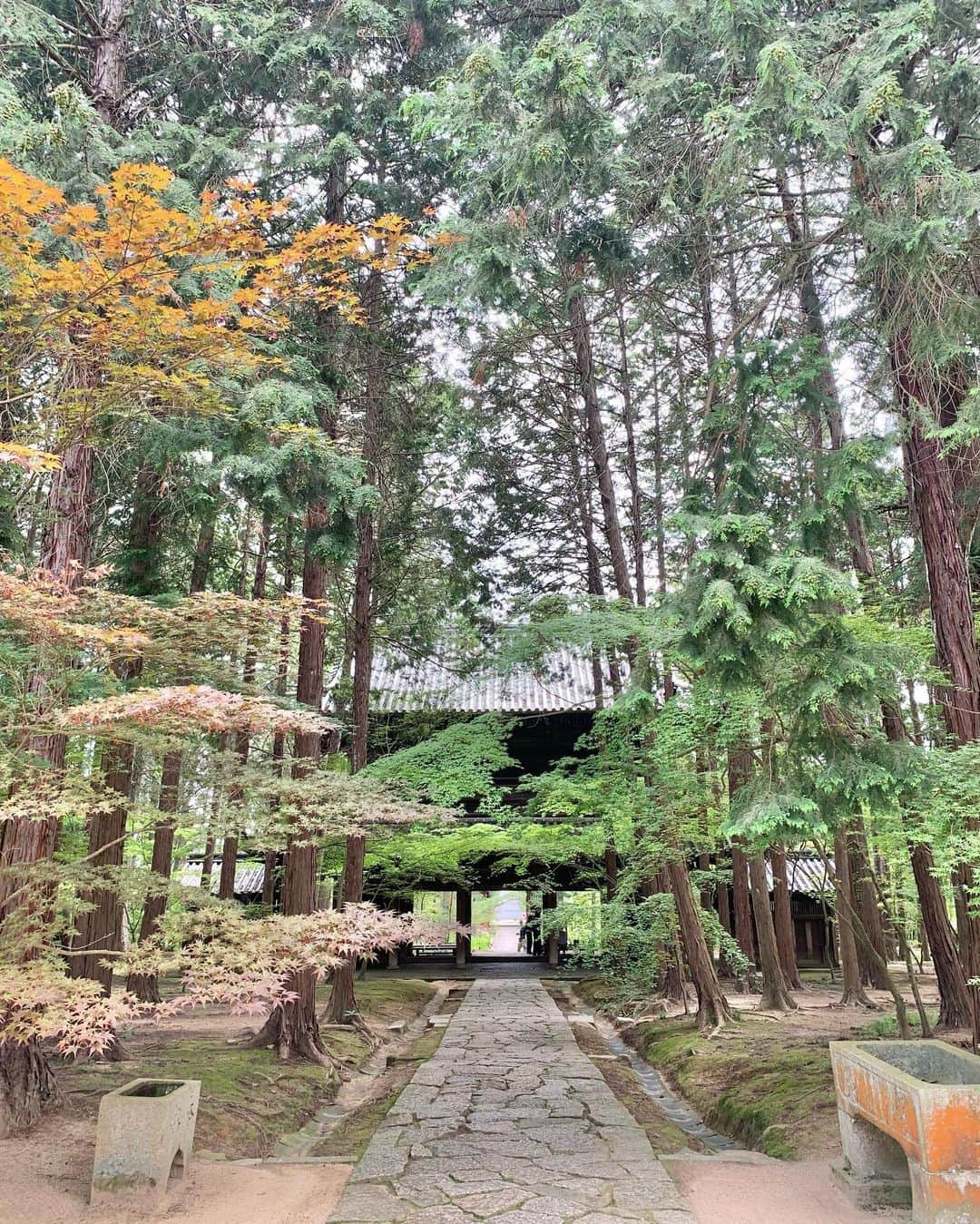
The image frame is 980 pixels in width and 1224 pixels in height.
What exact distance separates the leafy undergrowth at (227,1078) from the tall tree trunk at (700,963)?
378cm

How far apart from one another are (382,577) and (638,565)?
145 inches

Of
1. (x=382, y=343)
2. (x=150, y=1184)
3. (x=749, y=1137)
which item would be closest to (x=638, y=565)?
(x=382, y=343)

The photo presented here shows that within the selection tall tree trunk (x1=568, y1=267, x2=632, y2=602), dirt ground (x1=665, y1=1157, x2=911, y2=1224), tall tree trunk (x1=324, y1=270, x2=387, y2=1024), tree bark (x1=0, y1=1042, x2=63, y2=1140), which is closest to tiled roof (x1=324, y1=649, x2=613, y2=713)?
tall tree trunk (x1=324, y1=270, x2=387, y2=1024)

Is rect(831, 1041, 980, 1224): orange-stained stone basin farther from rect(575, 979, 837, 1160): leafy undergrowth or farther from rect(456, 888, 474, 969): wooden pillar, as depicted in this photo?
rect(456, 888, 474, 969): wooden pillar

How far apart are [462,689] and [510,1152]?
29.7ft

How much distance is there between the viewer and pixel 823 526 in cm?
535

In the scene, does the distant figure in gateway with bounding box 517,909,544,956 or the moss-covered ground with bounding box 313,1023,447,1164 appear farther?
the distant figure in gateway with bounding box 517,909,544,956

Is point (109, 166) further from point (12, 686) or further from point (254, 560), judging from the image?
point (254, 560)

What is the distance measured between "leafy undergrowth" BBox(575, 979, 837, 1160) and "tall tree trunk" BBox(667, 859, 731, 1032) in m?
0.17

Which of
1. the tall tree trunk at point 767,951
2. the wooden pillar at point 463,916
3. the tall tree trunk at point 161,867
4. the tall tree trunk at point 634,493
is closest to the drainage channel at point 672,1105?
the tall tree trunk at point 767,951

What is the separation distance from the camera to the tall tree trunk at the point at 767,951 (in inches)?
416

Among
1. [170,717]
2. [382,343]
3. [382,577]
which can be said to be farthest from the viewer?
[382,577]

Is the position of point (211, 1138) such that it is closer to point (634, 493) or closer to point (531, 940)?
point (634, 493)

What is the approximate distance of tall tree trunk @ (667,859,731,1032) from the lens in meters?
9.02
